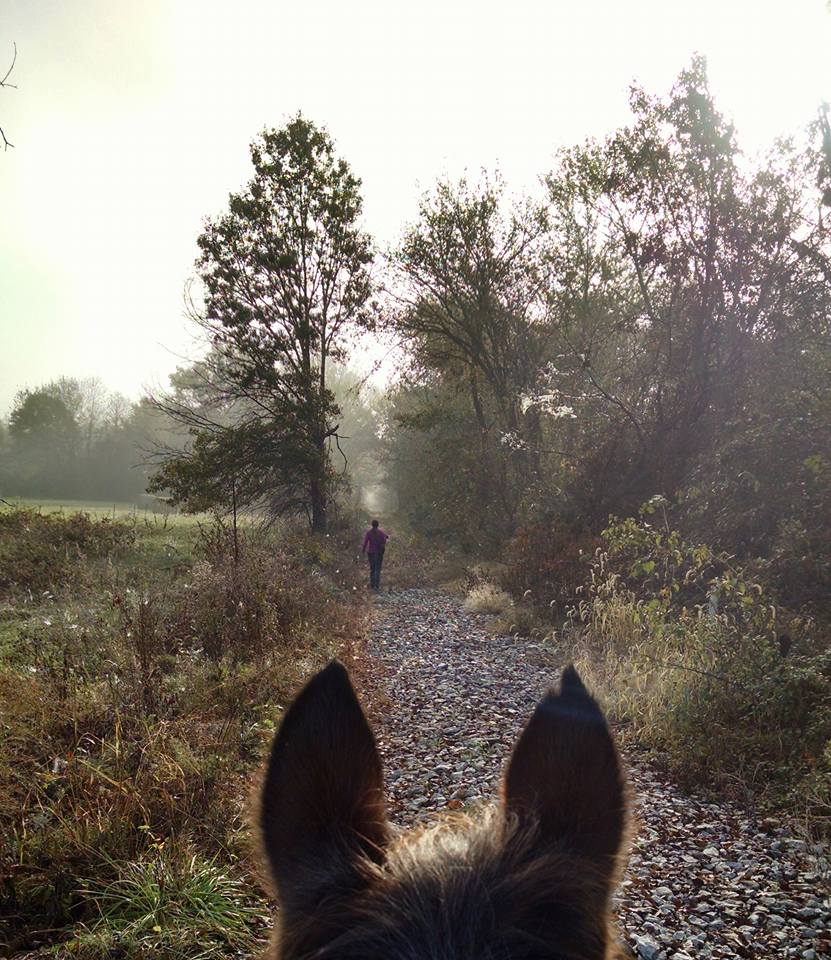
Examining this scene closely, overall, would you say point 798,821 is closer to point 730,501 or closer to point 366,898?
point 366,898

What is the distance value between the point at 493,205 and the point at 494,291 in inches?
110

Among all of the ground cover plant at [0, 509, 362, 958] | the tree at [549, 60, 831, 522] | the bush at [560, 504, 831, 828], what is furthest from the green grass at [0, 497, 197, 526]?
Result: the tree at [549, 60, 831, 522]

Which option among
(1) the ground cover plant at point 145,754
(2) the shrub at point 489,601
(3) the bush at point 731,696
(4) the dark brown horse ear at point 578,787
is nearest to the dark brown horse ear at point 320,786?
(4) the dark brown horse ear at point 578,787

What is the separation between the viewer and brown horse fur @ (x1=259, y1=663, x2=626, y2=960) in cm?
90

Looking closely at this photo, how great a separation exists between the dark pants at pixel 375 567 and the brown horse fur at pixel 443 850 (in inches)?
612

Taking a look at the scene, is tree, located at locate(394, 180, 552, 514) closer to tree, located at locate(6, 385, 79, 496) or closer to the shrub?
the shrub

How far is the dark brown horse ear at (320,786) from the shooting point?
1.16 meters

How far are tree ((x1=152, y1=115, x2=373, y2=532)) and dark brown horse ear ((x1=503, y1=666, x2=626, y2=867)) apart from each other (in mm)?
19155

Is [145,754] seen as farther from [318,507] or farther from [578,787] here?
[318,507]

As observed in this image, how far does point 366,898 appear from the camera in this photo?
984 mm

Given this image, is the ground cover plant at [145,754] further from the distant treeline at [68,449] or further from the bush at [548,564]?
the distant treeline at [68,449]

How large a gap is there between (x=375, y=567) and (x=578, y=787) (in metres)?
15.9

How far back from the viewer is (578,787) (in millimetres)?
1178

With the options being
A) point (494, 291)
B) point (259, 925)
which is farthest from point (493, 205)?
point (259, 925)
